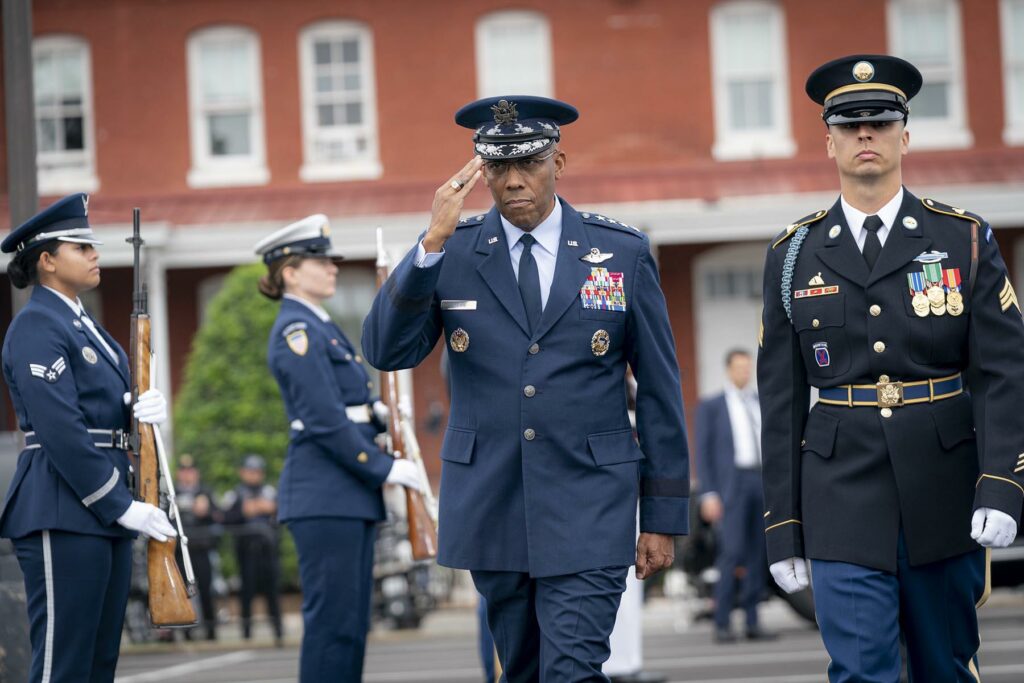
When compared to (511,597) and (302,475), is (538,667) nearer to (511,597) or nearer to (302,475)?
(511,597)

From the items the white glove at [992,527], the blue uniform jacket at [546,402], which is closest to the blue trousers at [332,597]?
the blue uniform jacket at [546,402]

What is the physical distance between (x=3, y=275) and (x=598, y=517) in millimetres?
22327

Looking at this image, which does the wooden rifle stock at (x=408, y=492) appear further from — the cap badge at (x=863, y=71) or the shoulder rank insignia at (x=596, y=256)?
the cap badge at (x=863, y=71)

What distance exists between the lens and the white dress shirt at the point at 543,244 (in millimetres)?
5469

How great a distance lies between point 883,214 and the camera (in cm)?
557

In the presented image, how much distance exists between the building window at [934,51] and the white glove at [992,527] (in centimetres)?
2018

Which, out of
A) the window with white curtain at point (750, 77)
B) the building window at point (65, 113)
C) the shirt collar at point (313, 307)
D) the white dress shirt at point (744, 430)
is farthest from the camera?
the building window at point (65, 113)

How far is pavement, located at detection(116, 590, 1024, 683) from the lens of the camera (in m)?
10.8

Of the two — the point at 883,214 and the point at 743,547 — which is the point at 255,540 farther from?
the point at 883,214

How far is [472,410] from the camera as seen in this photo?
5418mm

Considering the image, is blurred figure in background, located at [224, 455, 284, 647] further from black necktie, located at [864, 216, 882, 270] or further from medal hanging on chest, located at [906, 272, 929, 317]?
medal hanging on chest, located at [906, 272, 929, 317]

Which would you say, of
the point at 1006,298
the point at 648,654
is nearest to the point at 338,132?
the point at 648,654

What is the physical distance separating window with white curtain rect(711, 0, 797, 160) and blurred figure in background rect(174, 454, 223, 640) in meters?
10.6

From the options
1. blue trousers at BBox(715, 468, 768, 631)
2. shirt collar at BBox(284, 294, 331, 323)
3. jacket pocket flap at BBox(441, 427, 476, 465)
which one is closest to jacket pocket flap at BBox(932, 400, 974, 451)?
jacket pocket flap at BBox(441, 427, 476, 465)
